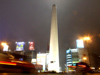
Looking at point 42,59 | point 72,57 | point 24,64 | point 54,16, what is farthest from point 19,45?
point 72,57

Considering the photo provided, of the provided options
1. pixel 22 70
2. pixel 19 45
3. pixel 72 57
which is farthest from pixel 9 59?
pixel 72 57

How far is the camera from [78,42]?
53031 mm

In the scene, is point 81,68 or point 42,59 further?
point 42,59

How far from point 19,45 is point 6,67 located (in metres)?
40.3

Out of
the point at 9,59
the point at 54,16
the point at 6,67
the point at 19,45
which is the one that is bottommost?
the point at 6,67

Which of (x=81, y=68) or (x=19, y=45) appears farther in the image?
(x=19, y=45)

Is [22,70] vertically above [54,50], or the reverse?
[54,50]

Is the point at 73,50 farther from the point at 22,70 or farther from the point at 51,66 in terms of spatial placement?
the point at 22,70

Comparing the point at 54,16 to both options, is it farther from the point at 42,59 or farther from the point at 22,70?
the point at 42,59

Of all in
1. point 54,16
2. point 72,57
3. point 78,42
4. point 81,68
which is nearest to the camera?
point 81,68

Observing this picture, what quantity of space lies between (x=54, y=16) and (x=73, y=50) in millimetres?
55627

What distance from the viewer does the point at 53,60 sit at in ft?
88.4

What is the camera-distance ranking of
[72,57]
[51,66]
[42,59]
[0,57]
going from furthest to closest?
[72,57], [42,59], [51,66], [0,57]

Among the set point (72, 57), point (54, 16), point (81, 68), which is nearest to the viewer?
point (81, 68)
